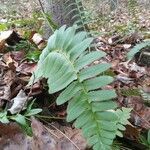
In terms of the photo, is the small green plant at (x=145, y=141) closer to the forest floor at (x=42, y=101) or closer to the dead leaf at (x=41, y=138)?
the forest floor at (x=42, y=101)

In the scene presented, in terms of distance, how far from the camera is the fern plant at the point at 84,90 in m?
1.26

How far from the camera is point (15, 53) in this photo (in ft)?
8.21

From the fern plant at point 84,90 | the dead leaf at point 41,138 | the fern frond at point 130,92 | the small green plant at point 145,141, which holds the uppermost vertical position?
the fern plant at point 84,90

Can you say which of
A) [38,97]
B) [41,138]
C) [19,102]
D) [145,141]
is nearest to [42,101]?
[38,97]

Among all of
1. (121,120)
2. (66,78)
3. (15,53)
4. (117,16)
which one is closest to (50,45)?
(66,78)

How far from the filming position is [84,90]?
1.34 meters

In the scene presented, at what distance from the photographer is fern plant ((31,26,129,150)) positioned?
1261 mm

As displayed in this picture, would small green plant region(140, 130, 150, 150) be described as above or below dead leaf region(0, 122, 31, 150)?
below

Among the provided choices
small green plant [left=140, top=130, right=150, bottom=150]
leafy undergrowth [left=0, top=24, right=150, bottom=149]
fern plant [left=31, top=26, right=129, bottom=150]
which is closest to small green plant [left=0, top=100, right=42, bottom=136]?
leafy undergrowth [left=0, top=24, right=150, bottom=149]

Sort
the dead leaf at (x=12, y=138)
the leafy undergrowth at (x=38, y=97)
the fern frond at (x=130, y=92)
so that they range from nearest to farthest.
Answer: the dead leaf at (x=12, y=138) → the leafy undergrowth at (x=38, y=97) → the fern frond at (x=130, y=92)

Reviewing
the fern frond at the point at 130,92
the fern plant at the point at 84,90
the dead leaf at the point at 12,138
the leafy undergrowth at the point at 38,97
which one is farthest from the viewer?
the fern frond at the point at 130,92

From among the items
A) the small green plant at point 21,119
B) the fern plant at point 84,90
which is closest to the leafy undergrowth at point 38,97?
the small green plant at point 21,119

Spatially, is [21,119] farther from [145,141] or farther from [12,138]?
[145,141]

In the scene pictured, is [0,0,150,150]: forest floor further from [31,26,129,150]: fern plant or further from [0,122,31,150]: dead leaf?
[31,26,129,150]: fern plant
